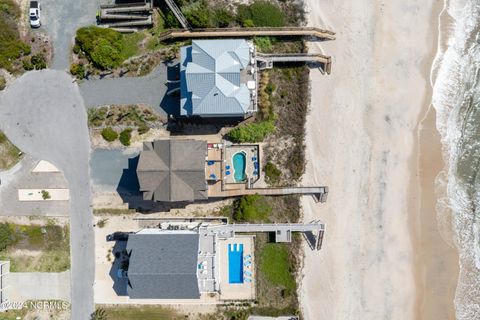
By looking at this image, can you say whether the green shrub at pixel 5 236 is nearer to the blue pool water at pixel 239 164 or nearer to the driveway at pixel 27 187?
the driveway at pixel 27 187

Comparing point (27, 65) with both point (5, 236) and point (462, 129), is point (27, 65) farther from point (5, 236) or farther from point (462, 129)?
point (462, 129)

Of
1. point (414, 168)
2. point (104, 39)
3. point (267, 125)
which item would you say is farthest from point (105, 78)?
point (414, 168)

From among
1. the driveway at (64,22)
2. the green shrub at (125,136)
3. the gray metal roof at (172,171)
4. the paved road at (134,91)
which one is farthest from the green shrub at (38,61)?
the gray metal roof at (172,171)

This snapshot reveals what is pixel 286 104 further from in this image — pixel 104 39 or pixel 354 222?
pixel 104 39

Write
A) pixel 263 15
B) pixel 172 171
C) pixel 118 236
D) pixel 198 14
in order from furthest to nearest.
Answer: pixel 118 236 → pixel 263 15 → pixel 198 14 → pixel 172 171

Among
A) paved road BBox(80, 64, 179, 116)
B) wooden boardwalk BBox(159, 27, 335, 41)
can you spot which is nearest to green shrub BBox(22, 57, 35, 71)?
paved road BBox(80, 64, 179, 116)

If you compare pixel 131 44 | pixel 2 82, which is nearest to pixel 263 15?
pixel 131 44
